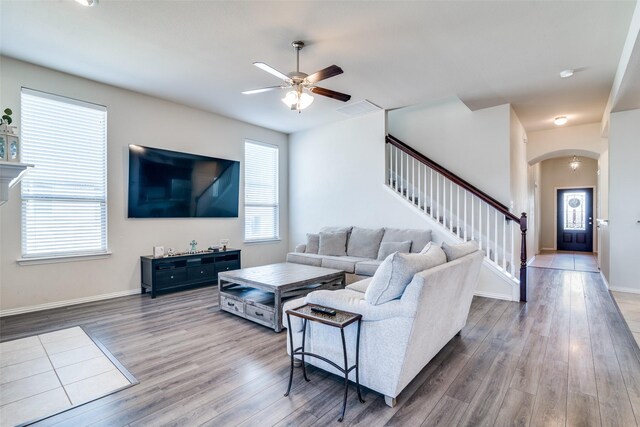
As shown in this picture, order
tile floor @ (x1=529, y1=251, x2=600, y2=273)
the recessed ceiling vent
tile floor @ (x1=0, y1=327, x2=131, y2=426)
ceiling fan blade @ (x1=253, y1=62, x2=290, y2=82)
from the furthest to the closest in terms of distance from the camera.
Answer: tile floor @ (x1=529, y1=251, x2=600, y2=273)
the recessed ceiling vent
ceiling fan blade @ (x1=253, y1=62, x2=290, y2=82)
tile floor @ (x1=0, y1=327, x2=131, y2=426)

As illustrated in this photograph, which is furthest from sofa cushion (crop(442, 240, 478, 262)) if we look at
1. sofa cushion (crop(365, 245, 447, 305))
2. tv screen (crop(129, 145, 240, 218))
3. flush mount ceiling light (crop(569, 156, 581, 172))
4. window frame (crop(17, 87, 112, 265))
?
flush mount ceiling light (crop(569, 156, 581, 172))

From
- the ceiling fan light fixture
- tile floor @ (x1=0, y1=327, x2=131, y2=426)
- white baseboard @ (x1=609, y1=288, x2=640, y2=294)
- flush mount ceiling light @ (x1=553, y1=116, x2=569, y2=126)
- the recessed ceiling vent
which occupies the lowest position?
tile floor @ (x1=0, y1=327, x2=131, y2=426)

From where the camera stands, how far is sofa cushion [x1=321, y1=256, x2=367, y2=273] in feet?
15.8

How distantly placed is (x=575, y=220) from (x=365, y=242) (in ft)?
28.9

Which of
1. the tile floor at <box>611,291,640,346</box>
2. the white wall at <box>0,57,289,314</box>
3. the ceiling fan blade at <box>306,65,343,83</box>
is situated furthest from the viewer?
the white wall at <box>0,57,289,314</box>

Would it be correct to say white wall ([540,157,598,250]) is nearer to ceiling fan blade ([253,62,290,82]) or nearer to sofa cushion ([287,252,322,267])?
sofa cushion ([287,252,322,267])

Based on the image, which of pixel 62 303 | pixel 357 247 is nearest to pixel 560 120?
pixel 357 247

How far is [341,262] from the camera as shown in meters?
4.93

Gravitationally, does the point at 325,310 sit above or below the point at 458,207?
below

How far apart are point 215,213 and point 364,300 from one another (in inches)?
168

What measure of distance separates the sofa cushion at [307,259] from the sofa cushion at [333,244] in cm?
24

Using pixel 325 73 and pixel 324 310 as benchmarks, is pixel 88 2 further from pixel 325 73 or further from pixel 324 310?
pixel 324 310

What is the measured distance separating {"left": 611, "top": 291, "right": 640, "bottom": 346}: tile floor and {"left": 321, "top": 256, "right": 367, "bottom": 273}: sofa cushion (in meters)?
3.13

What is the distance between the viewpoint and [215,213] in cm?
574
